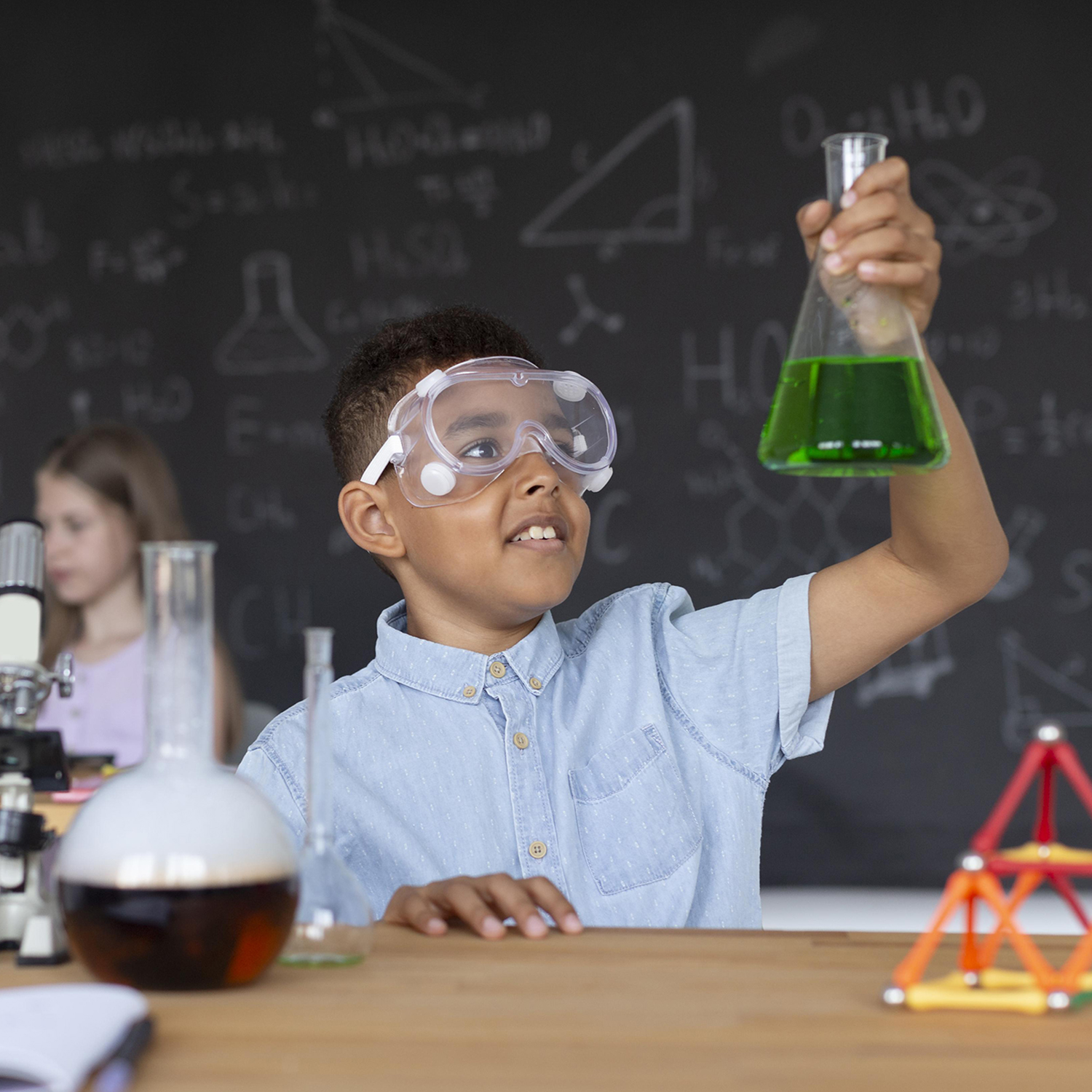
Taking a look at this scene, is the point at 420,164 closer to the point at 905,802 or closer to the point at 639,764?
the point at 905,802

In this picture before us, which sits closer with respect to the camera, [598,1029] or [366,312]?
[598,1029]

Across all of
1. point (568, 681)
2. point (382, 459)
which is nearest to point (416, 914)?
point (568, 681)

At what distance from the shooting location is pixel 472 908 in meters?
0.81

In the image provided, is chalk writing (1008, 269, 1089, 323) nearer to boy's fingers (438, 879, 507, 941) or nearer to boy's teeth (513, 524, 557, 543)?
boy's teeth (513, 524, 557, 543)

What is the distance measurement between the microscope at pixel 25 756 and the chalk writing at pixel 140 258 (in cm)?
248

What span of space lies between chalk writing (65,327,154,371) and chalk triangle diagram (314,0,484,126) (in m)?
0.70

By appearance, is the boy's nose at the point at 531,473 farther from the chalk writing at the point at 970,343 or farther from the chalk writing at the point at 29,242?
the chalk writing at the point at 29,242

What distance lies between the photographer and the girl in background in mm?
2980

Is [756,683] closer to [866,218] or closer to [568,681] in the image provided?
[568,681]

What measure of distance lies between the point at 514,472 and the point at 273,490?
185 cm

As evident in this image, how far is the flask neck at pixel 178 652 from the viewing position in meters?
0.67

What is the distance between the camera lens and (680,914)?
1.25 metres

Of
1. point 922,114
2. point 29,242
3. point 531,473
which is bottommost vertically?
point 531,473

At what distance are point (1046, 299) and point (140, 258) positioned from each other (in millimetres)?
2134
